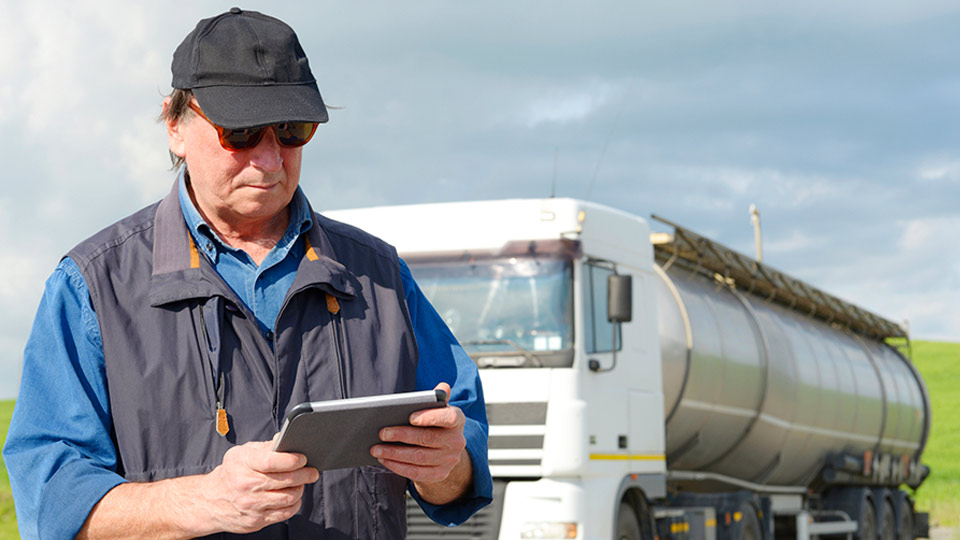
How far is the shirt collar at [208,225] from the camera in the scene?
8.26 ft

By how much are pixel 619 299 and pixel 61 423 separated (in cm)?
697

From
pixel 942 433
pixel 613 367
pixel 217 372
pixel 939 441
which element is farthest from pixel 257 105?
pixel 942 433

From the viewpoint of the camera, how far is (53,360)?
2312mm

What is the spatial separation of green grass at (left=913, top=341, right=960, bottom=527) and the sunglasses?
25033mm

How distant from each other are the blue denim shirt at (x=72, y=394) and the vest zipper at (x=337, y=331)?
0.10 meters

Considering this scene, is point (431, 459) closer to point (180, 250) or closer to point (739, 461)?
point (180, 250)

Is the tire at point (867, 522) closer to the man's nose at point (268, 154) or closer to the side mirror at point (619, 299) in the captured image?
the side mirror at point (619, 299)

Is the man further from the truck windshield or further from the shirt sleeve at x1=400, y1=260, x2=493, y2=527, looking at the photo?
the truck windshield

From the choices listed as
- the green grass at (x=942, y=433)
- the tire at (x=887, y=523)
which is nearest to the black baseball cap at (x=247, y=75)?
the tire at (x=887, y=523)

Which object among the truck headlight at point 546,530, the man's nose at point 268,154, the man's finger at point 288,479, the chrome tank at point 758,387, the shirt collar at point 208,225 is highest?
the chrome tank at point 758,387

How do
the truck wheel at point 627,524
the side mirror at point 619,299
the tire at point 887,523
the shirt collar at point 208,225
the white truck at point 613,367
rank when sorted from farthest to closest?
the tire at point 887,523, the truck wheel at point 627,524, the side mirror at point 619,299, the white truck at point 613,367, the shirt collar at point 208,225

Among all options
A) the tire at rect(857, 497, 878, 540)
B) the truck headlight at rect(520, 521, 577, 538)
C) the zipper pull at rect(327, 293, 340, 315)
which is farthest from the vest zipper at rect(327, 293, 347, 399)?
the tire at rect(857, 497, 878, 540)

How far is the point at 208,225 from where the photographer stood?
254cm

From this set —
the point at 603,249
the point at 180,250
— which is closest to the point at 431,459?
the point at 180,250
